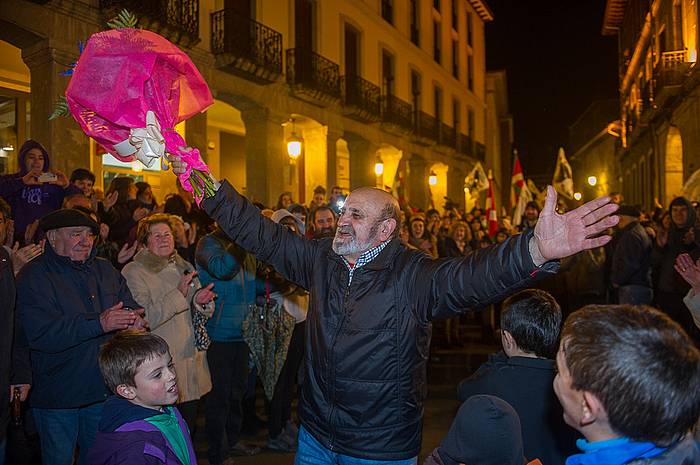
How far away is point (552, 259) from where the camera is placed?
7.98 feet

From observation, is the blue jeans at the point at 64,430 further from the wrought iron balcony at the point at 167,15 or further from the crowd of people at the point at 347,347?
the wrought iron balcony at the point at 167,15

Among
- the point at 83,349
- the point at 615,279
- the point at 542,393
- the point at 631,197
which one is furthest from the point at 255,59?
the point at 631,197

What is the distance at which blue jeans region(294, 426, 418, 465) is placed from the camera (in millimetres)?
2879

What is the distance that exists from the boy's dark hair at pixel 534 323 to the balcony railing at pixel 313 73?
14.9 meters

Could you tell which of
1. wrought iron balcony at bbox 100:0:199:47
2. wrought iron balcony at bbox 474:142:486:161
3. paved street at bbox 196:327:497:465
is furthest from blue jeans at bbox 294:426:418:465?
wrought iron balcony at bbox 474:142:486:161

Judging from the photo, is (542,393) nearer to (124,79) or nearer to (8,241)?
(124,79)

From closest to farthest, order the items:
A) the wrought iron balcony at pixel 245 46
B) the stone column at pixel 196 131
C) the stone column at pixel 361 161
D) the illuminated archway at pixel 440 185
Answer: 1. the stone column at pixel 196 131
2. the wrought iron balcony at pixel 245 46
3. the stone column at pixel 361 161
4. the illuminated archway at pixel 440 185

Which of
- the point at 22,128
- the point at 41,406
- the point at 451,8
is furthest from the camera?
the point at 451,8

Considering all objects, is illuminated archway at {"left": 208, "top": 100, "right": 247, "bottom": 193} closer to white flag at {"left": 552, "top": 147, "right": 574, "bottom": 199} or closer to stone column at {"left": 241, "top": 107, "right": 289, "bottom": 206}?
stone column at {"left": 241, "top": 107, "right": 289, "bottom": 206}

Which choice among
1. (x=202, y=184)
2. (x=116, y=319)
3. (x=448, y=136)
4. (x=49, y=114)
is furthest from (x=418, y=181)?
(x=202, y=184)

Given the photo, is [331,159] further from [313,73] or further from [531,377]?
[531,377]

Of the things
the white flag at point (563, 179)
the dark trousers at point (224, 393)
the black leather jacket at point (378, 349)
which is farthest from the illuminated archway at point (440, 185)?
the black leather jacket at point (378, 349)

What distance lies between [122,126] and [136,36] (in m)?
0.45

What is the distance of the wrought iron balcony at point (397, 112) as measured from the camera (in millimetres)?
23266
